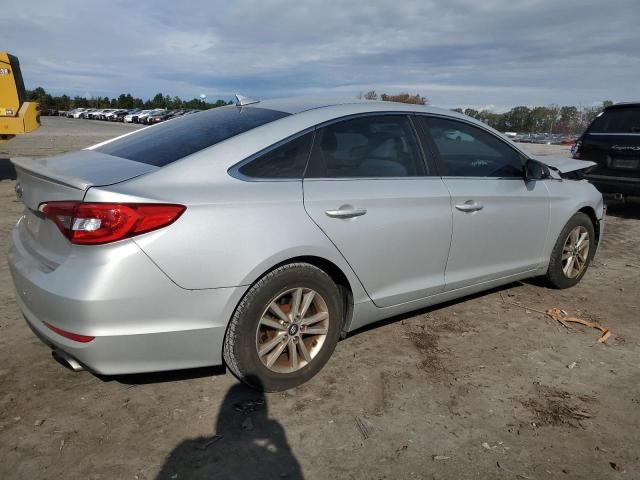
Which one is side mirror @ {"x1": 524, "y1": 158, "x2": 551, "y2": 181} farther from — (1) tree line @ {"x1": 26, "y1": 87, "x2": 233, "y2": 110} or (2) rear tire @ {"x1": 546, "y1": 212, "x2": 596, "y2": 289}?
(1) tree line @ {"x1": 26, "y1": 87, "x2": 233, "y2": 110}

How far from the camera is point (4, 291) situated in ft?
14.3

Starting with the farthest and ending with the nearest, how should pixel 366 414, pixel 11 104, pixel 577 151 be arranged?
1. pixel 11 104
2. pixel 577 151
3. pixel 366 414

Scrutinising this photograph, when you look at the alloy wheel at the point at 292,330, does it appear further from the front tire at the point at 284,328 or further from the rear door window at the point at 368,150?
the rear door window at the point at 368,150

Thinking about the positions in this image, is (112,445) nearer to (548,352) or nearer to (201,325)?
(201,325)

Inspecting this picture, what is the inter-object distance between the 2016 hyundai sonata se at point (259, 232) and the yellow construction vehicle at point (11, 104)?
27.5 feet

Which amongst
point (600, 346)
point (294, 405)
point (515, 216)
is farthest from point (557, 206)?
point (294, 405)

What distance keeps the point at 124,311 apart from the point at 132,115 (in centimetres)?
6430

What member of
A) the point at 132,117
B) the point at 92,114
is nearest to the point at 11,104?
the point at 132,117

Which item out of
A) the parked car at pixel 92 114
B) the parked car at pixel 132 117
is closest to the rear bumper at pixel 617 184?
the parked car at pixel 132 117

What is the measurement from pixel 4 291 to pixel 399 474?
367 centimetres

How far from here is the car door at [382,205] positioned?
302 cm

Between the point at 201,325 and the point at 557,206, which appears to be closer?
the point at 201,325

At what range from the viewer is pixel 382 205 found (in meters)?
3.20

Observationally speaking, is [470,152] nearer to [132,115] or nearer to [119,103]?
[132,115]
